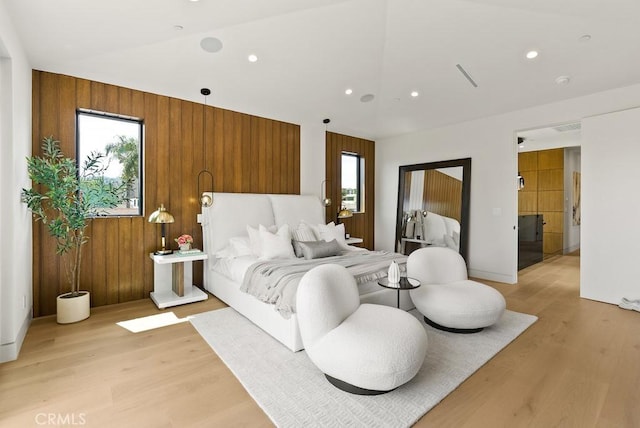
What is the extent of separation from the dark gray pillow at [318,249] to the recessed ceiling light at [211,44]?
97.3 inches

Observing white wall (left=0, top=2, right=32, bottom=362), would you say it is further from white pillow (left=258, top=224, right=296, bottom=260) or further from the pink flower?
white pillow (left=258, top=224, right=296, bottom=260)

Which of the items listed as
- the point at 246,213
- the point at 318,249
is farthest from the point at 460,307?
the point at 246,213

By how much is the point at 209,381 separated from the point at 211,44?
3.26 meters

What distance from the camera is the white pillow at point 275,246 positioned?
3.75 m

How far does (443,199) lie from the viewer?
5.66 meters

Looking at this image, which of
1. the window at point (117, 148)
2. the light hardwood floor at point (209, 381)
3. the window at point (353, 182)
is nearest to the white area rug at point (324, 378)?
the light hardwood floor at point (209, 381)

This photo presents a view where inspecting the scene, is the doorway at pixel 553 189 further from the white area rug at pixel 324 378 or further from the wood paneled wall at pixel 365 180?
the white area rug at pixel 324 378

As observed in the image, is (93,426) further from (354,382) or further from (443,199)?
(443,199)

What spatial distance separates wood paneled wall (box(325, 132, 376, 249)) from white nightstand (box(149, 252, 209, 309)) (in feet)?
9.25

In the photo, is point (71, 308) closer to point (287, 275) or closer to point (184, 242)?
point (184, 242)

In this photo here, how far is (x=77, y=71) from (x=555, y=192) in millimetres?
9815

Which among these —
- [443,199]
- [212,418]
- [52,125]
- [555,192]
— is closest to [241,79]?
[52,125]

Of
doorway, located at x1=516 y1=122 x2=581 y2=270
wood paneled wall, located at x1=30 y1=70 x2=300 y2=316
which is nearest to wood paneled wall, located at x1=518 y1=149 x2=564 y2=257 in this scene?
doorway, located at x1=516 y1=122 x2=581 y2=270

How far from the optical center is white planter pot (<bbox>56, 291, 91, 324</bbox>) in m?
3.17
